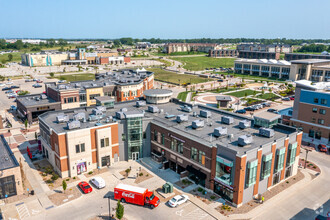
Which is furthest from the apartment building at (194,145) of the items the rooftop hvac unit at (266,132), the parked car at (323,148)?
the parked car at (323,148)

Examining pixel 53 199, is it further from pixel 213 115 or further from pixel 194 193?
pixel 213 115

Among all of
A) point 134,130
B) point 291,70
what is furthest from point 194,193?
point 291,70

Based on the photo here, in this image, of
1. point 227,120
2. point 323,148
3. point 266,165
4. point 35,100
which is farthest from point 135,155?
point 35,100

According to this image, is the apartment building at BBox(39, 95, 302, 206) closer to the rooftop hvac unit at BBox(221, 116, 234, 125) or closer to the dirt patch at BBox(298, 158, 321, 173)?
the rooftop hvac unit at BBox(221, 116, 234, 125)

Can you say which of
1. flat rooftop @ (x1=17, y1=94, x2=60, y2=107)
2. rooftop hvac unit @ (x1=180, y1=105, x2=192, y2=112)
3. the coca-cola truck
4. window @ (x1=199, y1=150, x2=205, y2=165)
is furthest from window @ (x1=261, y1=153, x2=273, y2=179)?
flat rooftop @ (x1=17, y1=94, x2=60, y2=107)

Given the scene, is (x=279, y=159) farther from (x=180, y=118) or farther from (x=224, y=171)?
(x=180, y=118)
